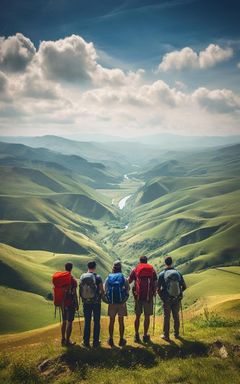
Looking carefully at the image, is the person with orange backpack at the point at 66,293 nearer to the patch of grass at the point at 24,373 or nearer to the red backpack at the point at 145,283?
the patch of grass at the point at 24,373

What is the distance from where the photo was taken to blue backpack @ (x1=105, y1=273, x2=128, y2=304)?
2041 cm

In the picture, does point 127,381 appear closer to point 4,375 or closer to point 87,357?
point 87,357

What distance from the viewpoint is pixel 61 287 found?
66.9ft

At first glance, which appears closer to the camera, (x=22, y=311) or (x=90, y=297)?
(x=90, y=297)

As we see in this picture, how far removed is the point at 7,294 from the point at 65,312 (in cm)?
17704

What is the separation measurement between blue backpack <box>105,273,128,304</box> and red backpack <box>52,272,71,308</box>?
2.42 metres

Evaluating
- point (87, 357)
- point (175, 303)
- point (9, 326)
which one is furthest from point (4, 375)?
point (9, 326)

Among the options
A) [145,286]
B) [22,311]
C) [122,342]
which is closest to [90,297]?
[122,342]

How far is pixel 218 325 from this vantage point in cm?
2462

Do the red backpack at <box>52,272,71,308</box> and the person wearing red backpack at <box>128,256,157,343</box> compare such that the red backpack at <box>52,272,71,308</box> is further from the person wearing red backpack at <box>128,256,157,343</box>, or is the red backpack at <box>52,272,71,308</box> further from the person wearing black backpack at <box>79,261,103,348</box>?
the person wearing red backpack at <box>128,256,157,343</box>

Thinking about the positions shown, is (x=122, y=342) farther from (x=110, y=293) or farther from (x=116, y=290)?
(x=116, y=290)

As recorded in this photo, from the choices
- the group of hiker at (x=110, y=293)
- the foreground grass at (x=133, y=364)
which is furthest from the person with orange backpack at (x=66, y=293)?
the foreground grass at (x=133, y=364)

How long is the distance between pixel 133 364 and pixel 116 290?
4241 mm

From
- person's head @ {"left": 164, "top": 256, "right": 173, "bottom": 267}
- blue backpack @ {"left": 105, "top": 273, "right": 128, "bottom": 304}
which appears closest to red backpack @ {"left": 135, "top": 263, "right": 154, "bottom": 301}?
blue backpack @ {"left": 105, "top": 273, "right": 128, "bottom": 304}
